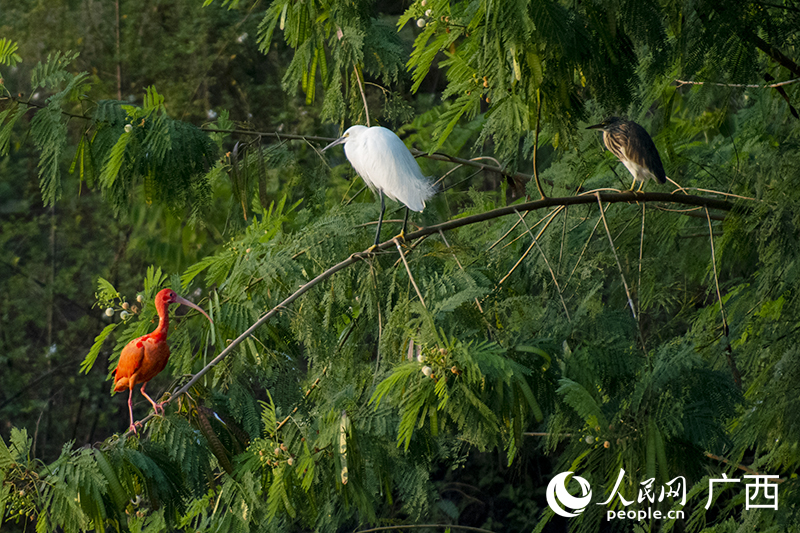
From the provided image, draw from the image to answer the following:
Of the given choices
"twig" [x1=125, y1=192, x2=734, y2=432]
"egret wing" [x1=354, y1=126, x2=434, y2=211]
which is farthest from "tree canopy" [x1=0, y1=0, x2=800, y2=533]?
"egret wing" [x1=354, y1=126, x2=434, y2=211]

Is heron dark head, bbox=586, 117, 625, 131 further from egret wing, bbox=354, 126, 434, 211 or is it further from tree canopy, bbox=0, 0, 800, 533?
egret wing, bbox=354, 126, 434, 211

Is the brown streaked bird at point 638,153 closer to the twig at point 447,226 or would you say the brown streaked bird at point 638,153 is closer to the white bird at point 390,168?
the twig at point 447,226

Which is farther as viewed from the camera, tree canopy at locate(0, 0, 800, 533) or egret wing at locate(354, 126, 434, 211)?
egret wing at locate(354, 126, 434, 211)

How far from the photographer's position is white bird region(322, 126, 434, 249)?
193 cm

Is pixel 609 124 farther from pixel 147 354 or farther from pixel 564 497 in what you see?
pixel 147 354

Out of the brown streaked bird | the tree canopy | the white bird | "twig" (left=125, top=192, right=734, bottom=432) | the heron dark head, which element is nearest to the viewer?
the tree canopy

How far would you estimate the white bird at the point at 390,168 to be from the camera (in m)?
1.93

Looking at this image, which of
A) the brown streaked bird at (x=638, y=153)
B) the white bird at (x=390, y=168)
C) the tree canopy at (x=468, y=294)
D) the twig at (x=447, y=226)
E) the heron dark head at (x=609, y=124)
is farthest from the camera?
the heron dark head at (x=609, y=124)

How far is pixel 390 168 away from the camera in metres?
1.93

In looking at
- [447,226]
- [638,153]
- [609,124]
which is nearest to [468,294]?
[447,226]

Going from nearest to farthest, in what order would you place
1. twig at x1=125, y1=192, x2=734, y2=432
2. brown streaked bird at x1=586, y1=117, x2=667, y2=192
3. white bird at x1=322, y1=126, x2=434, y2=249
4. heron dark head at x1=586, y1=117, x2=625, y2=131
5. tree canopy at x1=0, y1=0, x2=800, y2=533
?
tree canopy at x1=0, y1=0, x2=800, y2=533
twig at x1=125, y1=192, x2=734, y2=432
white bird at x1=322, y1=126, x2=434, y2=249
brown streaked bird at x1=586, y1=117, x2=667, y2=192
heron dark head at x1=586, y1=117, x2=625, y2=131

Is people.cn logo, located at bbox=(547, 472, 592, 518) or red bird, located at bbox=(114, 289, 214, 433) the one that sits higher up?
red bird, located at bbox=(114, 289, 214, 433)

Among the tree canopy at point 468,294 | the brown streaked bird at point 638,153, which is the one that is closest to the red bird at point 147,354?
the tree canopy at point 468,294

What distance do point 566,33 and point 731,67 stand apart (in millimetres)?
805
